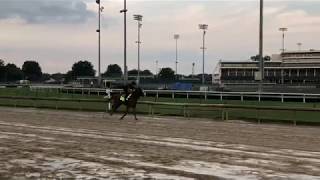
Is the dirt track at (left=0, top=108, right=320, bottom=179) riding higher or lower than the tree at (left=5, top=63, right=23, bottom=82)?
lower

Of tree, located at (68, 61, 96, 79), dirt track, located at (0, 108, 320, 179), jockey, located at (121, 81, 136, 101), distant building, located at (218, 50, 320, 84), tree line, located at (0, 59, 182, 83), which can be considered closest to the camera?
dirt track, located at (0, 108, 320, 179)

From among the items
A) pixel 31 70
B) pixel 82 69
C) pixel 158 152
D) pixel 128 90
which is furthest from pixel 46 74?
pixel 158 152

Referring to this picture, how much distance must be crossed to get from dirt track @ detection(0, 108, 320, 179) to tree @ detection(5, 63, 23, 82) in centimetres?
12051

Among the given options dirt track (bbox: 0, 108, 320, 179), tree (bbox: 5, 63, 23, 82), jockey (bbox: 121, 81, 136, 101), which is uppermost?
tree (bbox: 5, 63, 23, 82)

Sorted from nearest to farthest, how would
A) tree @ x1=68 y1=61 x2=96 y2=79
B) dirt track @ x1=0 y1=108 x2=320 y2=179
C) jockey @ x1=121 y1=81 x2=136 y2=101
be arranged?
dirt track @ x1=0 y1=108 x2=320 y2=179 → jockey @ x1=121 y1=81 x2=136 y2=101 → tree @ x1=68 y1=61 x2=96 y2=79

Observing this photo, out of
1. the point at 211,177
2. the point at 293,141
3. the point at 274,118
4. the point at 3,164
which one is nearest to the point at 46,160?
the point at 3,164

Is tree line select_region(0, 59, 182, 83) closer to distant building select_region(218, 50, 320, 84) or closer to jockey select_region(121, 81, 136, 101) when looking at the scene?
distant building select_region(218, 50, 320, 84)

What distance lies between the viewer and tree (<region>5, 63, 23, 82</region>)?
452 feet

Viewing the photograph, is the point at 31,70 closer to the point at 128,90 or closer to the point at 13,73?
the point at 13,73

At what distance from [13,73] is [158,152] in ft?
447

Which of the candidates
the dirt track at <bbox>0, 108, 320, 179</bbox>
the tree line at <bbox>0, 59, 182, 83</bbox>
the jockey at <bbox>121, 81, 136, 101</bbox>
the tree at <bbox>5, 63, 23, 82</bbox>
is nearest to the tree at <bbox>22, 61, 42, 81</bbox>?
the tree line at <bbox>0, 59, 182, 83</bbox>

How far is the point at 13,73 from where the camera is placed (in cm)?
14350

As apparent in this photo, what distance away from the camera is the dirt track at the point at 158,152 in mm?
9500

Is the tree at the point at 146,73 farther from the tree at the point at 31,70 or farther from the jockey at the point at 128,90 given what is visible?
the jockey at the point at 128,90
